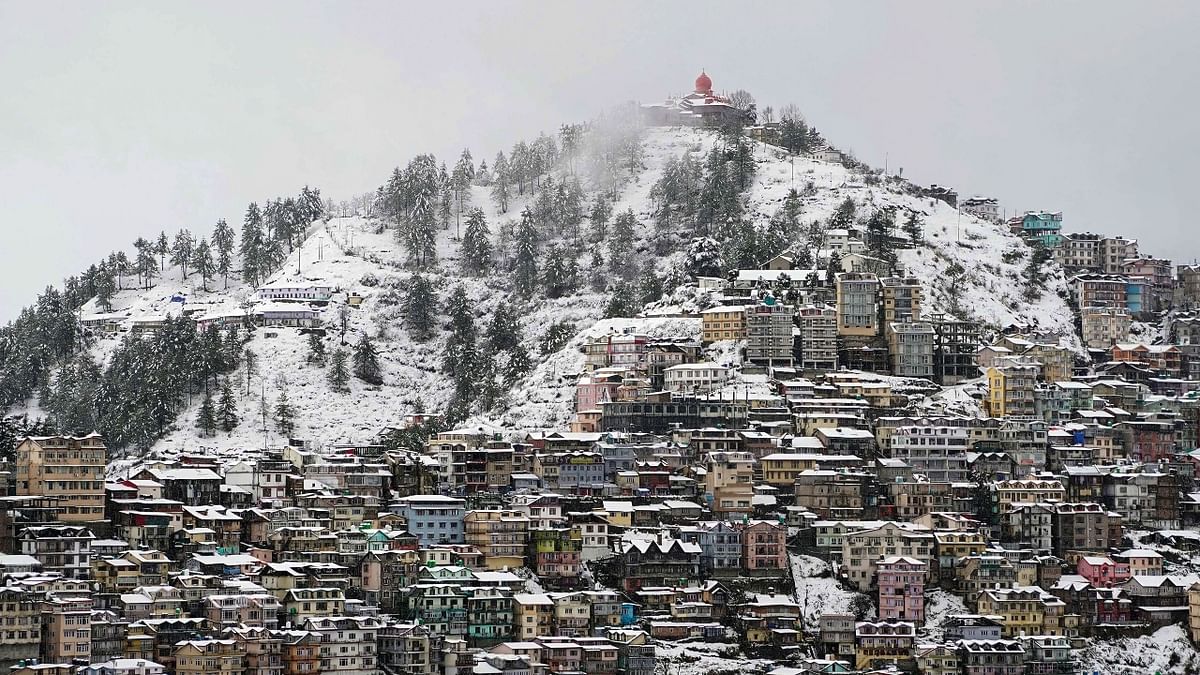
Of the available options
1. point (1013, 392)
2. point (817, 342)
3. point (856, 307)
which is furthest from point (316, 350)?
point (1013, 392)

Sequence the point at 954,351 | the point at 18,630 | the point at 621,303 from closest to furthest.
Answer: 1. the point at 18,630
2. the point at 954,351
3. the point at 621,303

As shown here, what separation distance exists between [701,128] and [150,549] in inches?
2957

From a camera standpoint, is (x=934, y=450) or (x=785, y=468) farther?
(x=934, y=450)

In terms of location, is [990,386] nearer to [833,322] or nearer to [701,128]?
[833,322]

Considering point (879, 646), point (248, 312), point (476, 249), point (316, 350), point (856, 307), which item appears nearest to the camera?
point (879, 646)

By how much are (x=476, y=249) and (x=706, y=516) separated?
46926mm

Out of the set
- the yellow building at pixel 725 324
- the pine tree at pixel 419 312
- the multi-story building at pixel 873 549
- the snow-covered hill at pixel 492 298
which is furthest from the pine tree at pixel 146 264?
the multi-story building at pixel 873 549

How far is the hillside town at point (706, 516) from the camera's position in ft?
269

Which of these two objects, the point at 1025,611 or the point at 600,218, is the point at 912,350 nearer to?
the point at 1025,611

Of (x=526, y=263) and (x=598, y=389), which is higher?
(x=526, y=263)

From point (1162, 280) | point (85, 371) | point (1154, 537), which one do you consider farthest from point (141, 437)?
point (1162, 280)

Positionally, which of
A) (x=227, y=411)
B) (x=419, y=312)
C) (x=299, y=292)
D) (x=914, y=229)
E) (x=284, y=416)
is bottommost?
(x=284, y=416)

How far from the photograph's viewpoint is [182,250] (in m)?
148

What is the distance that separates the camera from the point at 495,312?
433 feet
